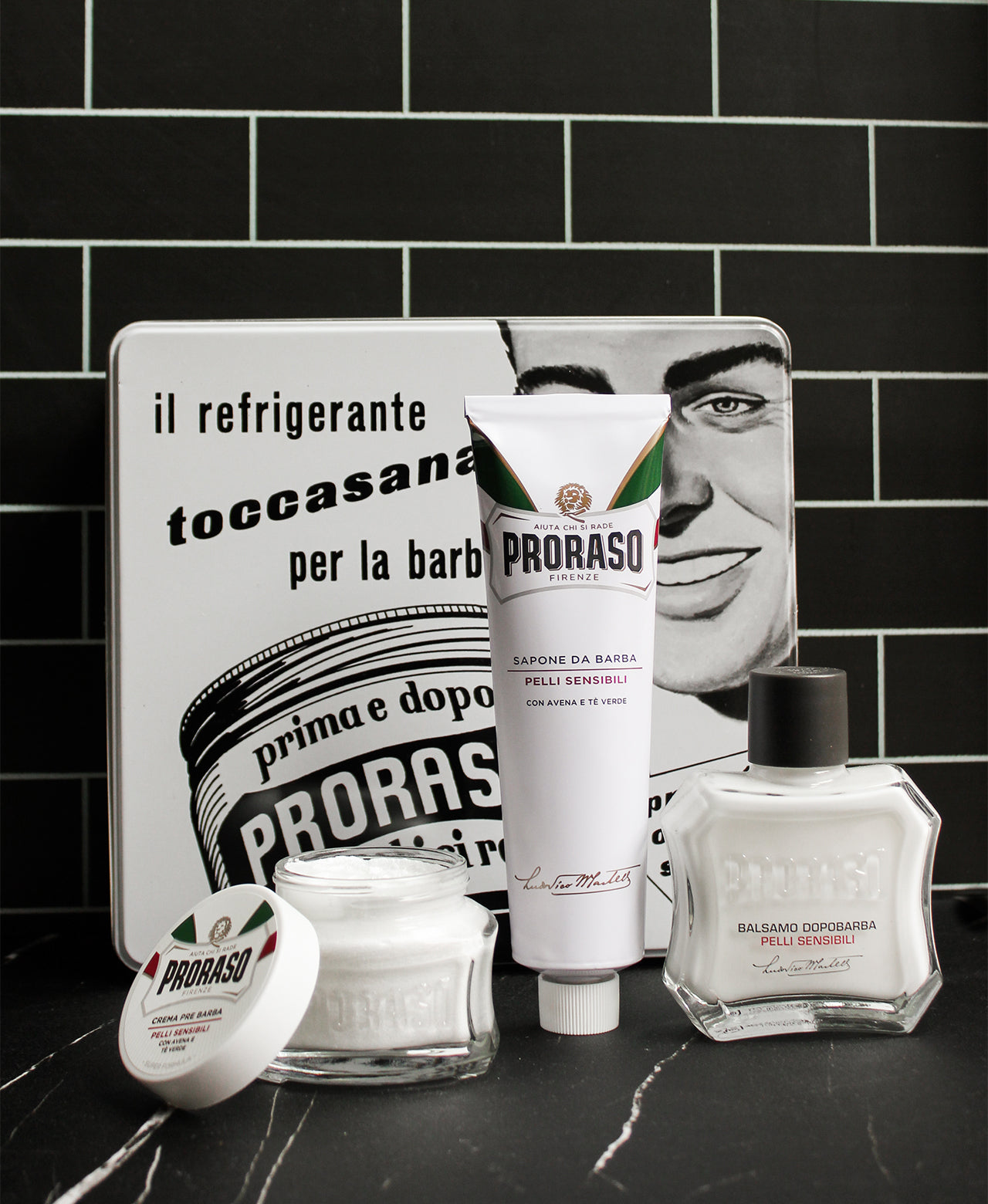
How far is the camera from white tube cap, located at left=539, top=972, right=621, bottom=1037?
0.49 m

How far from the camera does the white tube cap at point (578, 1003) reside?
1.59 ft

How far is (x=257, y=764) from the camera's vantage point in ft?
1.95

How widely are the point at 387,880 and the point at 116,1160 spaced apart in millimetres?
146

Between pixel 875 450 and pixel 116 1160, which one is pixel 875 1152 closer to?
pixel 116 1160

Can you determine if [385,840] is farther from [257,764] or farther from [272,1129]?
[272,1129]

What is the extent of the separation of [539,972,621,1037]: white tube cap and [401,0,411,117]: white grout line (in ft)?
1.88

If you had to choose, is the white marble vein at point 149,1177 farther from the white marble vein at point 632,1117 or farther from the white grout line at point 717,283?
the white grout line at point 717,283

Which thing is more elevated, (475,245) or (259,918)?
(475,245)

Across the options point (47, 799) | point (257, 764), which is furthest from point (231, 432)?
point (47, 799)

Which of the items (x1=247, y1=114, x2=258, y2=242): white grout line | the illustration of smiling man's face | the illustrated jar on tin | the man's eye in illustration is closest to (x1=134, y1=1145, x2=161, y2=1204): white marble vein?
the illustrated jar on tin

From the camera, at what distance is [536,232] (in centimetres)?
71

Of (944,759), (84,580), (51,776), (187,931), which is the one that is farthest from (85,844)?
(944,759)

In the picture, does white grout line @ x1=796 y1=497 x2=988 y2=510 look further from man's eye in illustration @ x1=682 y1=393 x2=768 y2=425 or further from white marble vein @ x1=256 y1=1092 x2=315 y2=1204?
white marble vein @ x1=256 y1=1092 x2=315 y2=1204

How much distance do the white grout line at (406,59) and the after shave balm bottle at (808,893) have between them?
1.57ft
